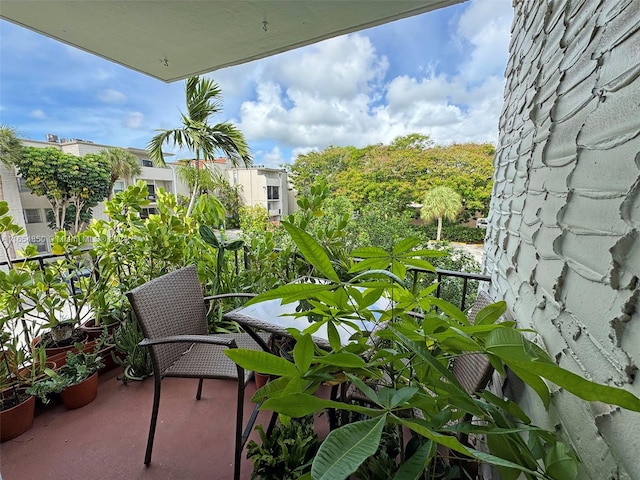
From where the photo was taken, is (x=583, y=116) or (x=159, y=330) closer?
(x=583, y=116)

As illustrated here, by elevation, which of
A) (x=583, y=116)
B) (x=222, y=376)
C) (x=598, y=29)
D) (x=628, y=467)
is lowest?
(x=222, y=376)

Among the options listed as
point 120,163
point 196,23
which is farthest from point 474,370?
point 120,163

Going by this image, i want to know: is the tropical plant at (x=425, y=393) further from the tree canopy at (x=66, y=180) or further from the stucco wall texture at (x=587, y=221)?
the tree canopy at (x=66, y=180)

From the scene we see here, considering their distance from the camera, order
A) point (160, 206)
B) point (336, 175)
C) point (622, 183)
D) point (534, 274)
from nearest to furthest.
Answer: point (622, 183) → point (534, 274) → point (160, 206) → point (336, 175)

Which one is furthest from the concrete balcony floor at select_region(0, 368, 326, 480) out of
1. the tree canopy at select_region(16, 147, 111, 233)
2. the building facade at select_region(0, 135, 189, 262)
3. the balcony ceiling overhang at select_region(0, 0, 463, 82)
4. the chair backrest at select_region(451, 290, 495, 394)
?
the tree canopy at select_region(16, 147, 111, 233)

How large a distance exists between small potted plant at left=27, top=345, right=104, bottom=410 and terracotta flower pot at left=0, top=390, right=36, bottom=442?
0.06 metres

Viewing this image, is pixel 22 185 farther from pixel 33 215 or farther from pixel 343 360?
pixel 343 360

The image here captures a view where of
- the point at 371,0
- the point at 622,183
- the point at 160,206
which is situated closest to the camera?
the point at 622,183

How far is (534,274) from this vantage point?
1.03 metres

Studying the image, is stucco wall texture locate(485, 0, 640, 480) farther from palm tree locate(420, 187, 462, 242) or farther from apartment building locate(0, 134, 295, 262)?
palm tree locate(420, 187, 462, 242)

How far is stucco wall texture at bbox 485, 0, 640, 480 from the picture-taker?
0.53 metres

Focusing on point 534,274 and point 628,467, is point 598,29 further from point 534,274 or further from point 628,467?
point 628,467

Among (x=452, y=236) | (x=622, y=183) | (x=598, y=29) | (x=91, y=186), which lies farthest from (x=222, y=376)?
(x=91, y=186)

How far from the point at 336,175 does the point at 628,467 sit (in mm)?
13824
